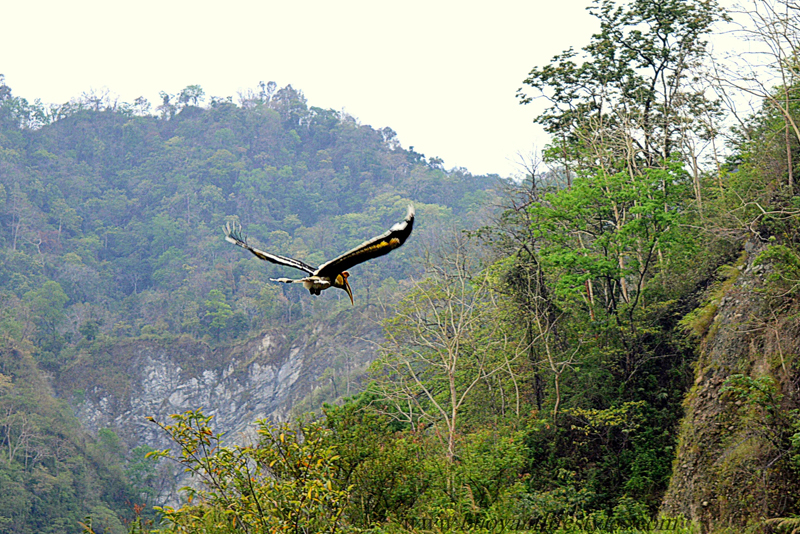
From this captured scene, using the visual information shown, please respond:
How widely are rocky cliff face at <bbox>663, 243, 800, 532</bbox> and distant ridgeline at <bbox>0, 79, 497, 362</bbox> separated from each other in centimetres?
4298

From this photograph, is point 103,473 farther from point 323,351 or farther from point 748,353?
point 748,353

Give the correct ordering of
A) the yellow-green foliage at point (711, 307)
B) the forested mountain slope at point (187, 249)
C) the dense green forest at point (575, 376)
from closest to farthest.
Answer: the dense green forest at point (575, 376) → the yellow-green foliage at point (711, 307) → the forested mountain slope at point (187, 249)

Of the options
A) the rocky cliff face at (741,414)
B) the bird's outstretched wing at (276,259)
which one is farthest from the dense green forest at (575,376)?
the bird's outstretched wing at (276,259)

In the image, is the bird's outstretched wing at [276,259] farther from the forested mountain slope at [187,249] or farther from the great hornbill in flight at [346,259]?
the forested mountain slope at [187,249]

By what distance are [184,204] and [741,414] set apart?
76.4 m

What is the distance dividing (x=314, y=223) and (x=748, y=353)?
74168 millimetres

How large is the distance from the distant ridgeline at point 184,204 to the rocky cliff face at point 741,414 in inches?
1692

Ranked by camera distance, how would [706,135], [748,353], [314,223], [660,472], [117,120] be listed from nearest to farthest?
[748,353]
[660,472]
[706,135]
[314,223]
[117,120]

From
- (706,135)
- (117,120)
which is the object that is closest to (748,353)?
(706,135)

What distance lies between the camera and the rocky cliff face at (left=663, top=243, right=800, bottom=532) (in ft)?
36.5

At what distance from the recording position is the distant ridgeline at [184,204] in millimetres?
65250

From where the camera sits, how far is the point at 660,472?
16.1 metres

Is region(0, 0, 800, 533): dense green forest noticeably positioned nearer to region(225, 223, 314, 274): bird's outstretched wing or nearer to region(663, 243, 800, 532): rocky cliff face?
region(663, 243, 800, 532): rocky cliff face

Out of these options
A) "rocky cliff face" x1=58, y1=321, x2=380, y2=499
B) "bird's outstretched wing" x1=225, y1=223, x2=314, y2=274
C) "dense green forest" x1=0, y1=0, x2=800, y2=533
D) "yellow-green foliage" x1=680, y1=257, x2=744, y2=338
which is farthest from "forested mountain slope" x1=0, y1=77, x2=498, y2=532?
"bird's outstretched wing" x1=225, y1=223, x2=314, y2=274
